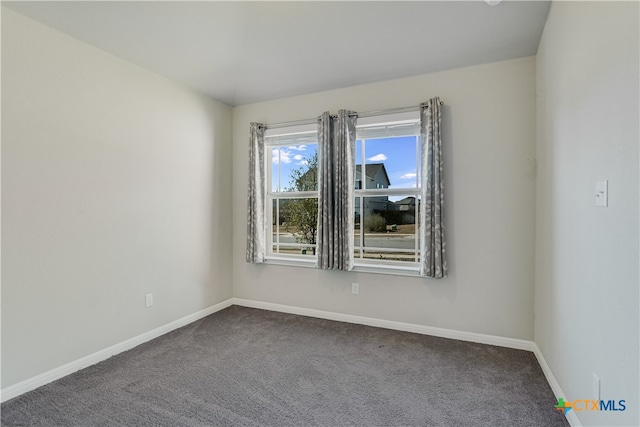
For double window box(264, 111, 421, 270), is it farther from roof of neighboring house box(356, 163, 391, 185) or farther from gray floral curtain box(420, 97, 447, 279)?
gray floral curtain box(420, 97, 447, 279)

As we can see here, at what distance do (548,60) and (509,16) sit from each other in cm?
43

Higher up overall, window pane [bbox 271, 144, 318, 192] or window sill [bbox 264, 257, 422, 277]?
window pane [bbox 271, 144, 318, 192]

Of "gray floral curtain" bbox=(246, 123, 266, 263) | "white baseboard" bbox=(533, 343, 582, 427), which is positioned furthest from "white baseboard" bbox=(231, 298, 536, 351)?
"gray floral curtain" bbox=(246, 123, 266, 263)

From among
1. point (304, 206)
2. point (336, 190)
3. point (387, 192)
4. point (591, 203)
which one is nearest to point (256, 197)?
point (304, 206)

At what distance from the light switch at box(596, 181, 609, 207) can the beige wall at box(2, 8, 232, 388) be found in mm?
3198

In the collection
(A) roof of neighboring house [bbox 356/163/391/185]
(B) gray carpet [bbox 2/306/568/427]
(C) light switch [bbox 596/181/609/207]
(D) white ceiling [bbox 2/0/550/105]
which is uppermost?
(D) white ceiling [bbox 2/0/550/105]

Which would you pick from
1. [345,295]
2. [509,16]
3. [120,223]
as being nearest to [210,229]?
[120,223]

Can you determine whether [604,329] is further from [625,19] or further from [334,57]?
[334,57]

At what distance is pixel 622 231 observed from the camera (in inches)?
47.4

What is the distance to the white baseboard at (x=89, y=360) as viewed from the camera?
6.45 ft

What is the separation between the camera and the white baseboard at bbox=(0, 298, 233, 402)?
197 cm

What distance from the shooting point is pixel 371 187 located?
3.27m

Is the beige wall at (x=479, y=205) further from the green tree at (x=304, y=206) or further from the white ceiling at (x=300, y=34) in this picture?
the green tree at (x=304, y=206)

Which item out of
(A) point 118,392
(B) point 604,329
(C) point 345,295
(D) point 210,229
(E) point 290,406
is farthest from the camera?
(D) point 210,229
